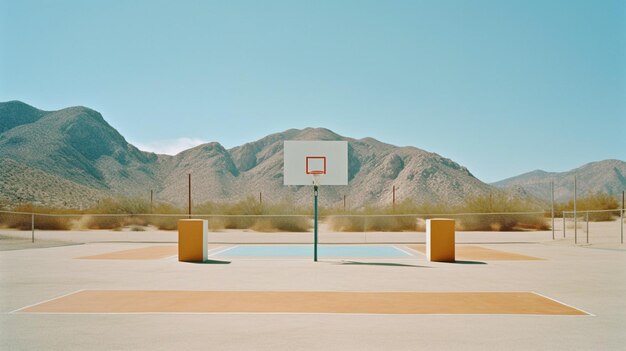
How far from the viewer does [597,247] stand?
26234mm

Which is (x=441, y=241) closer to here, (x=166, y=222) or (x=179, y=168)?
(x=166, y=222)

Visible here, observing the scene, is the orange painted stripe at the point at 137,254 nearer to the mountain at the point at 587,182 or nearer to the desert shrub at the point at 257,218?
the desert shrub at the point at 257,218

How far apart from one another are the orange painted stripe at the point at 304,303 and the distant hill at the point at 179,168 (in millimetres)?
73409

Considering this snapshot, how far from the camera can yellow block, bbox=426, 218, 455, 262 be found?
19828mm

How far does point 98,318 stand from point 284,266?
9.16 meters

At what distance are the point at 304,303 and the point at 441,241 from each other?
9.81 meters

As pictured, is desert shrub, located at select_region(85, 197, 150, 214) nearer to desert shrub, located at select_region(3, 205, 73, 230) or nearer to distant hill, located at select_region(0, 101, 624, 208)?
desert shrub, located at select_region(3, 205, 73, 230)

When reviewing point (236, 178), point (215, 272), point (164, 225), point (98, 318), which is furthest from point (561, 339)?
point (236, 178)

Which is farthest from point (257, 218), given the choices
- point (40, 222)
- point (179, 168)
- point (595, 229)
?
point (179, 168)

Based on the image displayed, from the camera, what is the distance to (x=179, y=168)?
120 m

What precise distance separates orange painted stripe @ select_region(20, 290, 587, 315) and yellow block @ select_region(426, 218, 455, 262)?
7451mm

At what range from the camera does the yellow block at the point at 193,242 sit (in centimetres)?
1964

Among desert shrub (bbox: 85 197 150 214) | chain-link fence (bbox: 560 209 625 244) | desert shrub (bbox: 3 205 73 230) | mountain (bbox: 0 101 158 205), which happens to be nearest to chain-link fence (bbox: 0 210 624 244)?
desert shrub (bbox: 3 205 73 230)

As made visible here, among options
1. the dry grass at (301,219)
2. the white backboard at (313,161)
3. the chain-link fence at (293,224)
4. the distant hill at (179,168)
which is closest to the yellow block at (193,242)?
the white backboard at (313,161)
